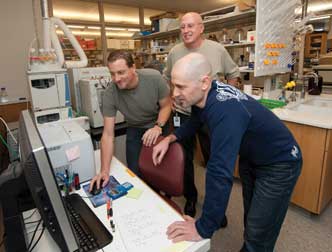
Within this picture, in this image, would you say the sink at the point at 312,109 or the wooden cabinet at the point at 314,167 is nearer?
the wooden cabinet at the point at 314,167

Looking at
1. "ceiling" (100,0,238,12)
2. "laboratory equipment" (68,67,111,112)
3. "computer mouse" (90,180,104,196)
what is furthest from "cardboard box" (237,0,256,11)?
"ceiling" (100,0,238,12)

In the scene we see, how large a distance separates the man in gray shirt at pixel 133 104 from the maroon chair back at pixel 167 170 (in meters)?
0.12

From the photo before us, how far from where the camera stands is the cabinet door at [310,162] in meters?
1.84

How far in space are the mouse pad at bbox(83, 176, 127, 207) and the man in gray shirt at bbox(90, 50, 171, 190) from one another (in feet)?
0.47

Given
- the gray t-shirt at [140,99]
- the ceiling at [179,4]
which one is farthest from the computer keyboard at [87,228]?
the ceiling at [179,4]

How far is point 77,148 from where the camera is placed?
4.14 feet

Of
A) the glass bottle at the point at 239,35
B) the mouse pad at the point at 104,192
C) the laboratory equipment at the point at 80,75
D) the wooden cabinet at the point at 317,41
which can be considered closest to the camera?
the mouse pad at the point at 104,192

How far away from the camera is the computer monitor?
0.64m

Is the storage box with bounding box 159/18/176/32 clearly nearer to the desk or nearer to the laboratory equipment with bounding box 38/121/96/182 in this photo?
the laboratory equipment with bounding box 38/121/96/182

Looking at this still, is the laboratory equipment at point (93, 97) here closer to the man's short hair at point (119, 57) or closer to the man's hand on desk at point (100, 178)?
the man's short hair at point (119, 57)

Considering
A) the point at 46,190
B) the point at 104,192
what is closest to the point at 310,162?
the point at 104,192

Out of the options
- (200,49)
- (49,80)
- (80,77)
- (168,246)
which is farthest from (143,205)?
(80,77)

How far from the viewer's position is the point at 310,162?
1906 millimetres

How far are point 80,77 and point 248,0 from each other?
2.12m
